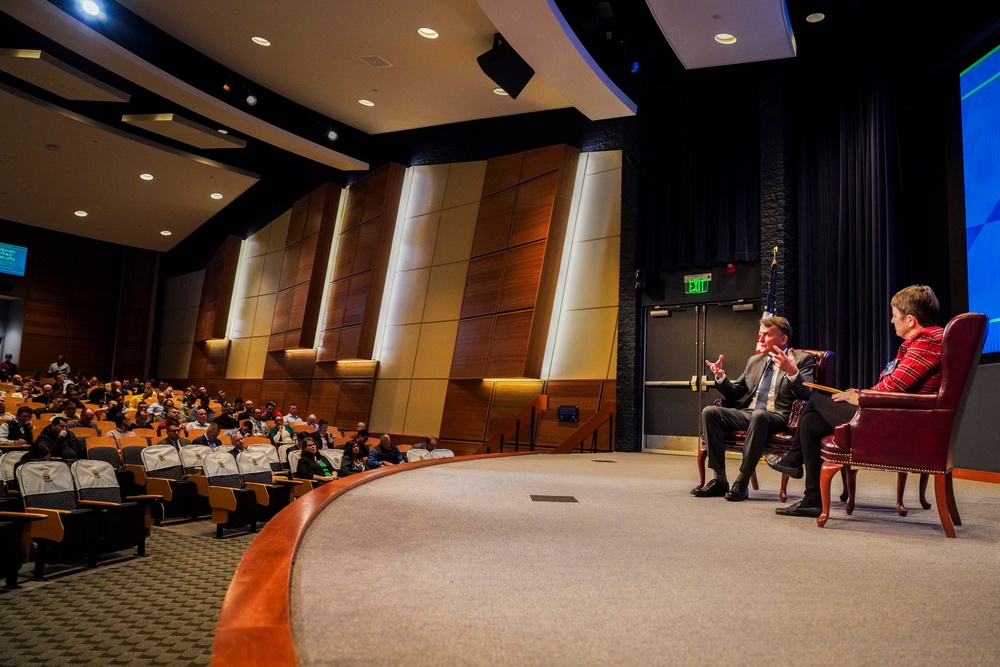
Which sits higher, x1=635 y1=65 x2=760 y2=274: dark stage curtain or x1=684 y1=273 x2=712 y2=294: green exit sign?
x1=635 y1=65 x2=760 y2=274: dark stage curtain

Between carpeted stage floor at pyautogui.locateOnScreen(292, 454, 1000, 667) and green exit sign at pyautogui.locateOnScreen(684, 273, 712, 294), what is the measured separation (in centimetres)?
541

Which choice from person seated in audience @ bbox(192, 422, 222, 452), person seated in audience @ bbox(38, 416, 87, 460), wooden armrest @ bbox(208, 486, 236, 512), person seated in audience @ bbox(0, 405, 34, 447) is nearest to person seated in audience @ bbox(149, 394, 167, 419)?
person seated in audience @ bbox(192, 422, 222, 452)

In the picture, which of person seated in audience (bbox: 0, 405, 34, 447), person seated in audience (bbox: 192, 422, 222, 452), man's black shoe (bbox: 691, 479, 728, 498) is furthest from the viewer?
person seated in audience (bbox: 192, 422, 222, 452)

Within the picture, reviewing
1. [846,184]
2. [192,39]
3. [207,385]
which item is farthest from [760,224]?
[207,385]

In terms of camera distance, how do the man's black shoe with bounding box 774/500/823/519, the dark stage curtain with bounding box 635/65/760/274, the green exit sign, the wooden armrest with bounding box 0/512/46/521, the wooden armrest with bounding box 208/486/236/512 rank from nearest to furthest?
the man's black shoe with bounding box 774/500/823/519 < the wooden armrest with bounding box 0/512/46/521 < the wooden armrest with bounding box 208/486/236/512 < the dark stage curtain with bounding box 635/65/760/274 < the green exit sign

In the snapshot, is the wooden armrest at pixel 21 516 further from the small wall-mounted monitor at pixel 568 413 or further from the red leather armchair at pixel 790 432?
the small wall-mounted monitor at pixel 568 413

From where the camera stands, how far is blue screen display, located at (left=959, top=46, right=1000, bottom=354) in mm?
5277

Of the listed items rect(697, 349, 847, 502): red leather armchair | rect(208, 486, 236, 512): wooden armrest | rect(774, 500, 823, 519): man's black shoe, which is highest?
rect(697, 349, 847, 502): red leather armchair

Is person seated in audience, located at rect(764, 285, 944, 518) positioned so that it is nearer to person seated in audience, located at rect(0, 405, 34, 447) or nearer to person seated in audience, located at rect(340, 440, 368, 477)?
person seated in audience, located at rect(340, 440, 368, 477)

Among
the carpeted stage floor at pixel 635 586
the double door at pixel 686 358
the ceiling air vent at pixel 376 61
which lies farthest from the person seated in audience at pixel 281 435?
the carpeted stage floor at pixel 635 586

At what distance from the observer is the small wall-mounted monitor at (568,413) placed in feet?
31.0

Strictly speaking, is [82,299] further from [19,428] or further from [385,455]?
[385,455]

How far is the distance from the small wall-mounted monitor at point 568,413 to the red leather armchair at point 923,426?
6.63 meters

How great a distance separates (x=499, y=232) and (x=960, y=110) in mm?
6039
